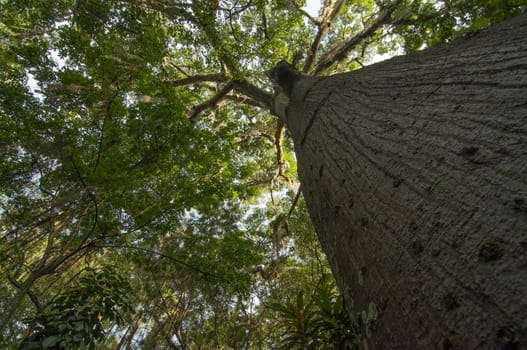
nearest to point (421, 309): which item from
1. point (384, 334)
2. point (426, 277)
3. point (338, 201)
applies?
point (426, 277)

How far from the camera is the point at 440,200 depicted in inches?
31.0

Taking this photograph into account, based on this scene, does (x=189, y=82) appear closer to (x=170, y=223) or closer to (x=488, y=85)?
(x=170, y=223)

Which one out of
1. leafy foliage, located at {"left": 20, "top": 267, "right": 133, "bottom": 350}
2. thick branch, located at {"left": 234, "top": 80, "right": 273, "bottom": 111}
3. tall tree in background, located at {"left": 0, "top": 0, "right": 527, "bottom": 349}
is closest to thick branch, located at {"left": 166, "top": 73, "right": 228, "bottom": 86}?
tall tree in background, located at {"left": 0, "top": 0, "right": 527, "bottom": 349}

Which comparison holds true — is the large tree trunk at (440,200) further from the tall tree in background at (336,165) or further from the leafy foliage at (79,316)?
the leafy foliage at (79,316)

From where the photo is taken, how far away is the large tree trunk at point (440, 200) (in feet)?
1.86

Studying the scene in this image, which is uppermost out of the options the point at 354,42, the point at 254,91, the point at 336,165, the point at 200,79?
the point at 354,42

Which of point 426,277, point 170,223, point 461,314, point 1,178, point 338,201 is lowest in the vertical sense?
point 461,314

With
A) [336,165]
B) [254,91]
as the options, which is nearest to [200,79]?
[254,91]

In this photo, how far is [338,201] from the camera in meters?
1.43

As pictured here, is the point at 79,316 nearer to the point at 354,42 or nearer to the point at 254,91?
the point at 254,91

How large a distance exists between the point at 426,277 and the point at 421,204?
0.76 ft

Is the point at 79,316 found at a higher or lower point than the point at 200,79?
lower

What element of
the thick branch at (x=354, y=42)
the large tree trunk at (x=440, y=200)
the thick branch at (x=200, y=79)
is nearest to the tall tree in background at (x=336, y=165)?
the large tree trunk at (x=440, y=200)

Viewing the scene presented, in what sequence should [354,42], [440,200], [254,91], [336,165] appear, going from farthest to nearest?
[354,42] → [254,91] → [336,165] → [440,200]
